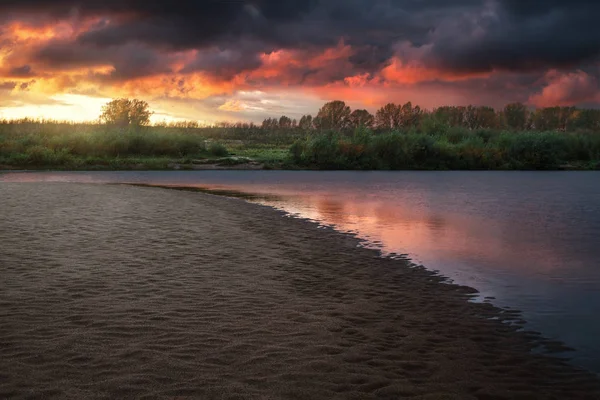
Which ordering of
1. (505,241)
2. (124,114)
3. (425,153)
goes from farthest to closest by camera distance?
(124,114), (425,153), (505,241)

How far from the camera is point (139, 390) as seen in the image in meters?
5.42

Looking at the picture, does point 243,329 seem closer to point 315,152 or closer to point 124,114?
point 315,152

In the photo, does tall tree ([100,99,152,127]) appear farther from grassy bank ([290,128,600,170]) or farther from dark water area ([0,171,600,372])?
dark water area ([0,171,600,372])

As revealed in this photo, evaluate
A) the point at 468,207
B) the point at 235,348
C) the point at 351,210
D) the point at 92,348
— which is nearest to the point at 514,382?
the point at 235,348

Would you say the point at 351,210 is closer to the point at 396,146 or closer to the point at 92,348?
the point at 92,348

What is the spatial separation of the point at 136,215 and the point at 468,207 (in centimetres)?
1748

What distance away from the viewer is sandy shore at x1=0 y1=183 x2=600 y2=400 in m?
5.76

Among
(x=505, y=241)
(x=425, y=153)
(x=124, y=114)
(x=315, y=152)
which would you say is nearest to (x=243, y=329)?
(x=505, y=241)

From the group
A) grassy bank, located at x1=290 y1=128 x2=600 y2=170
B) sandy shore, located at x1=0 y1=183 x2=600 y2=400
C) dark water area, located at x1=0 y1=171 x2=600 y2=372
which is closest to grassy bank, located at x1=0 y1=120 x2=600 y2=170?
grassy bank, located at x1=290 y1=128 x2=600 y2=170

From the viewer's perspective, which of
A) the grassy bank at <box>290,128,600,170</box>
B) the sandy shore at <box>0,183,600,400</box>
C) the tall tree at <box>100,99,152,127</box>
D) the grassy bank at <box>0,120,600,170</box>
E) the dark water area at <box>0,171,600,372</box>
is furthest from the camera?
the tall tree at <box>100,99,152,127</box>

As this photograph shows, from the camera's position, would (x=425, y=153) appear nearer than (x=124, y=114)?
Yes

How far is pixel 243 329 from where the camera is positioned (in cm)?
750

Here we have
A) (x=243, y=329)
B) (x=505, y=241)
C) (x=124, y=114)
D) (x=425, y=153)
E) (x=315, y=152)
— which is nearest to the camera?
(x=243, y=329)

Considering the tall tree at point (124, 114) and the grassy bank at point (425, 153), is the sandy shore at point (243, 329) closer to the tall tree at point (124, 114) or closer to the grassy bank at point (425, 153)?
the grassy bank at point (425, 153)
